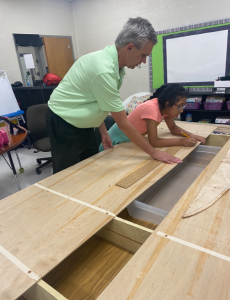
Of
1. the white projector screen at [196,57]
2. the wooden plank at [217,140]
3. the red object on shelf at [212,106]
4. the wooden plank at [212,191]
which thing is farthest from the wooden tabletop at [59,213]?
the white projector screen at [196,57]

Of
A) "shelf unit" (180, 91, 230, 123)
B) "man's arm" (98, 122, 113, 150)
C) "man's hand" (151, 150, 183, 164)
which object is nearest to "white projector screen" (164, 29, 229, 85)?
"shelf unit" (180, 91, 230, 123)

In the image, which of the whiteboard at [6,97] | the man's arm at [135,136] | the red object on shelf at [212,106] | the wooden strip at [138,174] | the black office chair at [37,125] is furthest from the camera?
the whiteboard at [6,97]

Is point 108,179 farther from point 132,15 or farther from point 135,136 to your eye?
point 132,15

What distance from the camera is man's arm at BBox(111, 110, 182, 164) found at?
1.42 metres

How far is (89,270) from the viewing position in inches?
35.5

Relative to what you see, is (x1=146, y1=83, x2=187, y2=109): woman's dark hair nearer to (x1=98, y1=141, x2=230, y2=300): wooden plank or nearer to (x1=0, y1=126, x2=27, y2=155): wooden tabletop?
(x1=98, y1=141, x2=230, y2=300): wooden plank

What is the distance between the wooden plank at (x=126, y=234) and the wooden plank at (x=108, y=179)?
65 millimetres

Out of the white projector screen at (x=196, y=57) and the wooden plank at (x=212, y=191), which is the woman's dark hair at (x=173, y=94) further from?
the white projector screen at (x=196, y=57)

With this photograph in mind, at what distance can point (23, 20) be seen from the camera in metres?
4.21

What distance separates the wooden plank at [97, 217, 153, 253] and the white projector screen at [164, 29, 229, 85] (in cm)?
342

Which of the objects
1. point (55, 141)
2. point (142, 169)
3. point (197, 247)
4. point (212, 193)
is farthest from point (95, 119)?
point (197, 247)

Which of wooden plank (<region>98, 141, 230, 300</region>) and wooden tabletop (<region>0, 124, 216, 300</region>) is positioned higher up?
wooden tabletop (<region>0, 124, 216, 300</region>)

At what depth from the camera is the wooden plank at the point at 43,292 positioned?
2.15ft

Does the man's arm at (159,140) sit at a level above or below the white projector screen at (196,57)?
below
